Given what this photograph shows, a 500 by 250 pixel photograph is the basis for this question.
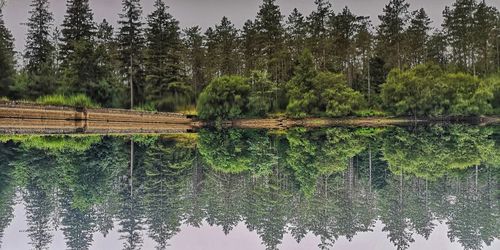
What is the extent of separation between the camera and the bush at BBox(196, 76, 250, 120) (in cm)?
3691

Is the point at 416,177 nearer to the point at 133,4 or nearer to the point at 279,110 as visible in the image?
the point at 279,110

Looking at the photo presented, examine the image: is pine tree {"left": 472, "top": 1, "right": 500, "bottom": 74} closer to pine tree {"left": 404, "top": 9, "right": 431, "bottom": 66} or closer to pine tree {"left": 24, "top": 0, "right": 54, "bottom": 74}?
pine tree {"left": 404, "top": 9, "right": 431, "bottom": 66}

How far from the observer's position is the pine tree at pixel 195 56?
166ft

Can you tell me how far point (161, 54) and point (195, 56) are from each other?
6.92 m

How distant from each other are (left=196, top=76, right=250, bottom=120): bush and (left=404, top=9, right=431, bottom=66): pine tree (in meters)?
19.3

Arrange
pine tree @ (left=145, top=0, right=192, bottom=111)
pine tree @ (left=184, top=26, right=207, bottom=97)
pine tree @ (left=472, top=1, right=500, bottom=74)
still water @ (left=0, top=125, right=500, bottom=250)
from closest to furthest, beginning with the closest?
still water @ (left=0, top=125, right=500, bottom=250) → pine tree @ (left=145, top=0, right=192, bottom=111) → pine tree @ (left=472, top=1, right=500, bottom=74) → pine tree @ (left=184, top=26, right=207, bottom=97)

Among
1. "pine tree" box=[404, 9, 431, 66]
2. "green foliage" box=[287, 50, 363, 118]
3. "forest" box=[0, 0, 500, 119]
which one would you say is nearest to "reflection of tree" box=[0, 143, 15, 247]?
"forest" box=[0, 0, 500, 119]

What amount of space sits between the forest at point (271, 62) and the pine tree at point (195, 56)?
158mm

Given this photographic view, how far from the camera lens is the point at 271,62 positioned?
44688 mm

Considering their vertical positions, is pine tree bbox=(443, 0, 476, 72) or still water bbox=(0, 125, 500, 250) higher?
pine tree bbox=(443, 0, 476, 72)

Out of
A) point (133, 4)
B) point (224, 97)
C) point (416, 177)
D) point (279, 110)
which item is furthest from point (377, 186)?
point (133, 4)

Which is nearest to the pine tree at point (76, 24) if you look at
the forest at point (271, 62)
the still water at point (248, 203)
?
the forest at point (271, 62)

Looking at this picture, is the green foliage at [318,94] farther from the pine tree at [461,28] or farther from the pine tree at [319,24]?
the pine tree at [461,28]

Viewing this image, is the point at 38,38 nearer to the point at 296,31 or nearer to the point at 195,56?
the point at 195,56
